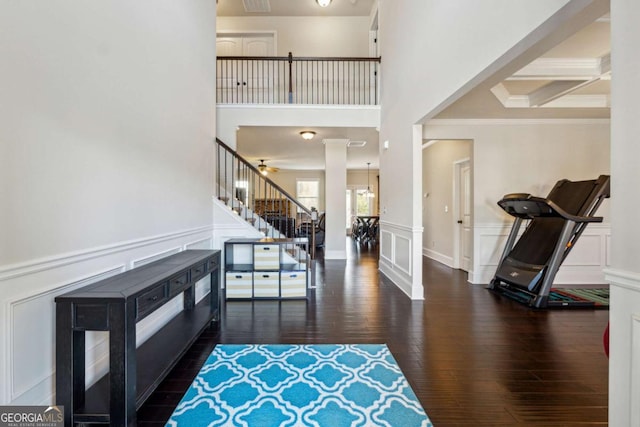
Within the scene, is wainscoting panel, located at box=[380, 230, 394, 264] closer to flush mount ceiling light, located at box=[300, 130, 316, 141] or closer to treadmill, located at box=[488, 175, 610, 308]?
treadmill, located at box=[488, 175, 610, 308]

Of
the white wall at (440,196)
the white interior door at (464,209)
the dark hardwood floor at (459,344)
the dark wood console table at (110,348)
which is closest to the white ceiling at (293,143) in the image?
the white wall at (440,196)

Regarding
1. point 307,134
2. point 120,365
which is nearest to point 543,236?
point 307,134

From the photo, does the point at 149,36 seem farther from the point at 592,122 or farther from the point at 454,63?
the point at 592,122

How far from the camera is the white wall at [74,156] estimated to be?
52.6 inches

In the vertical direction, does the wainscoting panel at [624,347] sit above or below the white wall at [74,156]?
below

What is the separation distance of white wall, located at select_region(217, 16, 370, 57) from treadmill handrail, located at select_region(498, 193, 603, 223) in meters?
5.24

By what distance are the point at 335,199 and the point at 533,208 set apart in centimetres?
411

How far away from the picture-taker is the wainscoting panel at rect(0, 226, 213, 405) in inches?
52.1

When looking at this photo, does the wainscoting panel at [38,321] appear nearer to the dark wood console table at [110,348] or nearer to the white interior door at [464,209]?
the dark wood console table at [110,348]

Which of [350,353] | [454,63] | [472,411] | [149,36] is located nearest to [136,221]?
[149,36]

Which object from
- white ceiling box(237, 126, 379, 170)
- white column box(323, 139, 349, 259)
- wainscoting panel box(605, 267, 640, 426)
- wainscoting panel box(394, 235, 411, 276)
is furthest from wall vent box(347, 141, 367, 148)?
wainscoting panel box(605, 267, 640, 426)

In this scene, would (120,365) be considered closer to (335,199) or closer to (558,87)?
(558,87)

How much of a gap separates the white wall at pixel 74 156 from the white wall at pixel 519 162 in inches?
156

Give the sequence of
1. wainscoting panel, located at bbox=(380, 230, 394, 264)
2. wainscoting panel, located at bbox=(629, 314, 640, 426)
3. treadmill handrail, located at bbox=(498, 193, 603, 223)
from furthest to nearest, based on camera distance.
→ 1. wainscoting panel, located at bbox=(380, 230, 394, 264)
2. treadmill handrail, located at bbox=(498, 193, 603, 223)
3. wainscoting panel, located at bbox=(629, 314, 640, 426)
